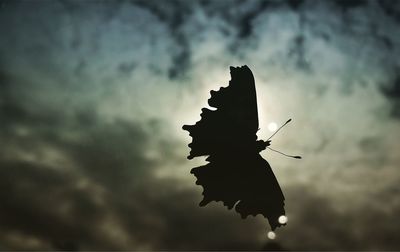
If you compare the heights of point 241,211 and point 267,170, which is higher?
point 267,170

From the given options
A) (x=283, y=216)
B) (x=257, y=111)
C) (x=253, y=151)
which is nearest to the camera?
(x=283, y=216)

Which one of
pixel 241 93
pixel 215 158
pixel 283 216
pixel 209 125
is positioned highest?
pixel 241 93

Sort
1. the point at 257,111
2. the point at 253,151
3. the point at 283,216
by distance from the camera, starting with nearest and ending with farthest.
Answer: the point at 283,216, the point at 253,151, the point at 257,111

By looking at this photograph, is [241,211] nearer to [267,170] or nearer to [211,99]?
[267,170]

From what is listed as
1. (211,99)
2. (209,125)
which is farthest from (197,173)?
(211,99)

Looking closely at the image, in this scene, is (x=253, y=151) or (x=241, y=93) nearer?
(x=253, y=151)
